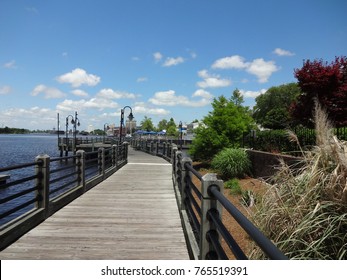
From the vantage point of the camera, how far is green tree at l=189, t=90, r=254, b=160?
75.2 ft

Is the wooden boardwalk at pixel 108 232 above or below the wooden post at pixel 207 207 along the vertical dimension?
below

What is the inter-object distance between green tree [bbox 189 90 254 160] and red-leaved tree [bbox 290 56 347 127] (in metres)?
4.02

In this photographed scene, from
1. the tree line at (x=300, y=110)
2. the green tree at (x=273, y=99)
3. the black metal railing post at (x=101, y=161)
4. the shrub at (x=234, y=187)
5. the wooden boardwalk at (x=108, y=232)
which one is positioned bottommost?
the shrub at (x=234, y=187)

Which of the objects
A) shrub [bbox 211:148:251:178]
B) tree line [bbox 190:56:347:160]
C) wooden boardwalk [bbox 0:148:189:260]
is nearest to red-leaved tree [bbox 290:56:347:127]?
tree line [bbox 190:56:347:160]

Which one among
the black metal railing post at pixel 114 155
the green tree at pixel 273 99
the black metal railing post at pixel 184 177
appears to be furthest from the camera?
the green tree at pixel 273 99

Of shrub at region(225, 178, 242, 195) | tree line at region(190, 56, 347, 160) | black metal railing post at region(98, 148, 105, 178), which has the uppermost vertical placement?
tree line at region(190, 56, 347, 160)

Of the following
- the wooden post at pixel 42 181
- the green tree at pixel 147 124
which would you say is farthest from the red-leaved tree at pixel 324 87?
the green tree at pixel 147 124

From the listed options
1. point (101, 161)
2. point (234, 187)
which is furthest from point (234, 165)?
point (101, 161)

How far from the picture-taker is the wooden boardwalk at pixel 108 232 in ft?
15.1

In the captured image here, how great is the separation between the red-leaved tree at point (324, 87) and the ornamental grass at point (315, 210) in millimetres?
16876

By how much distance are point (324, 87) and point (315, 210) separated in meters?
19.9

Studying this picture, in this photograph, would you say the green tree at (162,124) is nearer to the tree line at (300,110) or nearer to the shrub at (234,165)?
the tree line at (300,110)

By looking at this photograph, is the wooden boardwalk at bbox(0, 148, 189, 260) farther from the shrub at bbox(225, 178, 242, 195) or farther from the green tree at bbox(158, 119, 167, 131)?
the green tree at bbox(158, 119, 167, 131)
